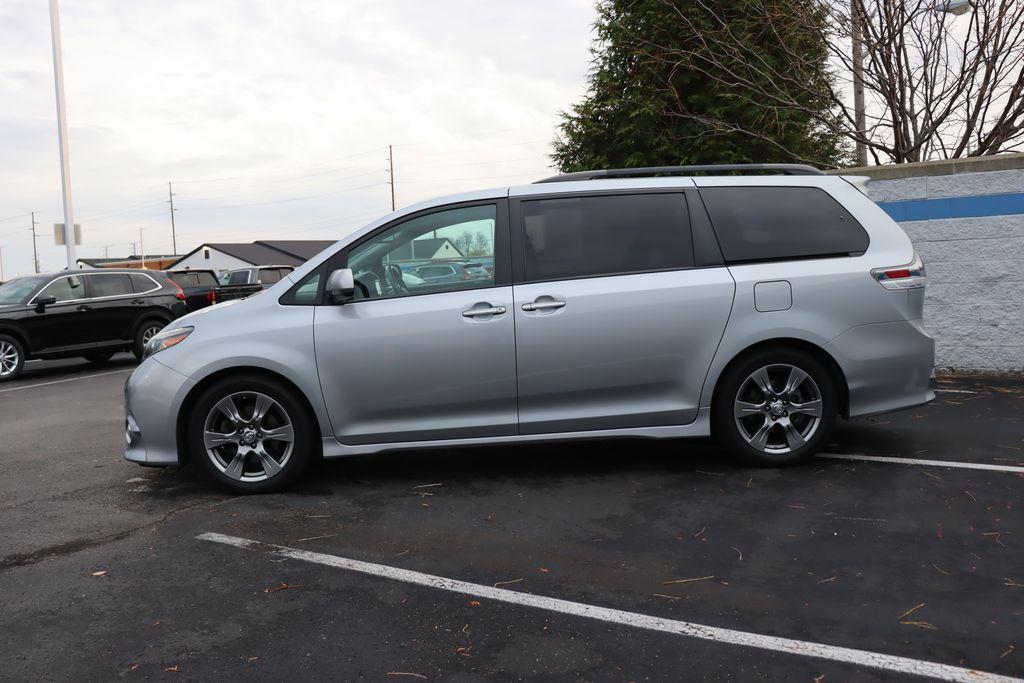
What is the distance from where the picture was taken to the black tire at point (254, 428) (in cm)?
516

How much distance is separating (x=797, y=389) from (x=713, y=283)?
34.5 inches

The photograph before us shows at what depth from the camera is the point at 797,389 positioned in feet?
17.7

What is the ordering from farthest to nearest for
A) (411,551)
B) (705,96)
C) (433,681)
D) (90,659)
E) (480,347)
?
(705,96)
(480,347)
(411,551)
(90,659)
(433,681)

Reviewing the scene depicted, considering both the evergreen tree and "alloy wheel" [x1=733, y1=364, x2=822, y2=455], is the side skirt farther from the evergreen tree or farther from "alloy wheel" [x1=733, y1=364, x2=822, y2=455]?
the evergreen tree

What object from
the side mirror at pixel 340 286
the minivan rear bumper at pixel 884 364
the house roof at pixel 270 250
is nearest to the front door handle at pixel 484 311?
the side mirror at pixel 340 286

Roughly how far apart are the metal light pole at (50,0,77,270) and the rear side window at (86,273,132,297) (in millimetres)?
8999

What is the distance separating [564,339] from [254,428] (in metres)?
1.98

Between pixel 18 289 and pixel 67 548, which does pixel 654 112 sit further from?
pixel 67 548

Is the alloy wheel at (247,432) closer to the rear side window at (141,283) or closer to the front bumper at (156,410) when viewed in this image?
the front bumper at (156,410)

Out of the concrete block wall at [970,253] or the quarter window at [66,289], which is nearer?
the concrete block wall at [970,253]

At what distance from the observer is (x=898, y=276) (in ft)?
17.7

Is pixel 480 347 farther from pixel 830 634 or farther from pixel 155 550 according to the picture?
pixel 830 634

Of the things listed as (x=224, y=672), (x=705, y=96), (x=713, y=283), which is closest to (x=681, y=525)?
(x=713, y=283)

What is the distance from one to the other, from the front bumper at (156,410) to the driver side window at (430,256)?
1253mm
